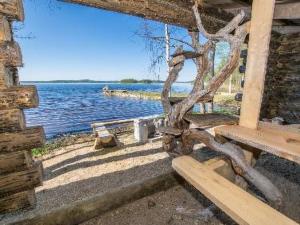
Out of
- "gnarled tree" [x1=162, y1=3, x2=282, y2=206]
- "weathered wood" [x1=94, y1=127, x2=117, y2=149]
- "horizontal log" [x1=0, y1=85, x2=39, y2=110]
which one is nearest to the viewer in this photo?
"horizontal log" [x1=0, y1=85, x2=39, y2=110]

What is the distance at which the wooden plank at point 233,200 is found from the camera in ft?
5.51

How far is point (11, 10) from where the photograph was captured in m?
2.38

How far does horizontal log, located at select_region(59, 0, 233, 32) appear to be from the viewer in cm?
321

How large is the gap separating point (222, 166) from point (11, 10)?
3.34 meters

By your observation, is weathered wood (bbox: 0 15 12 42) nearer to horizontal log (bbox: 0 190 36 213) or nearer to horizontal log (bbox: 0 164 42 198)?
horizontal log (bbox: 0 164 42 198)

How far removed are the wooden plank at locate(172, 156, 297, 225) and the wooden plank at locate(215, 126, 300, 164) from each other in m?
0.54

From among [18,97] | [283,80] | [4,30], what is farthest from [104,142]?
[283,80]

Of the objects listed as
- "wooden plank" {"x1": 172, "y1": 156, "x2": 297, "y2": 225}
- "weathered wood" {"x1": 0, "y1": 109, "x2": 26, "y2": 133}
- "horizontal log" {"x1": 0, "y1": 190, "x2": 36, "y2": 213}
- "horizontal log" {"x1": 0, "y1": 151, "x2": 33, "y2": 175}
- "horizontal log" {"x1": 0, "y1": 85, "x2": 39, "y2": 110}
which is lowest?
"horizontal log" {"x1": 0, "y1": 190, "x2": 36, "y2": 213}

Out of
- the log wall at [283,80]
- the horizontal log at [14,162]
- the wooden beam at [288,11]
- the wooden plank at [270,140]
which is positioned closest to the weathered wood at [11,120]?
the horizontal log at [14,162]

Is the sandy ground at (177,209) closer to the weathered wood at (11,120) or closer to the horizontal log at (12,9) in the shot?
the weathered wood at (11,120)

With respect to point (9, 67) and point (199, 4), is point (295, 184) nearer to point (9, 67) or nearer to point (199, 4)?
point (199, 4)

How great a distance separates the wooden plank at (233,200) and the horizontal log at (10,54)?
7.88 ft

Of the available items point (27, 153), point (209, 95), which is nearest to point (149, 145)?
point (209, 95)

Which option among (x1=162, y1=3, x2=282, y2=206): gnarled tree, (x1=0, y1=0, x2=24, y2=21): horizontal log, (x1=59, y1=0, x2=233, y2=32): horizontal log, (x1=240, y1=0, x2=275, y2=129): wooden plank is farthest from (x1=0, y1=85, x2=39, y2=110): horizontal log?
(x1=240, y1=0, x2=275, y2=129): wooden plank
